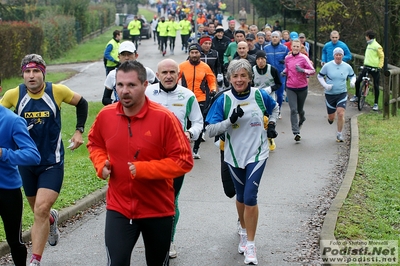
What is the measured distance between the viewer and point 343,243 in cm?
720

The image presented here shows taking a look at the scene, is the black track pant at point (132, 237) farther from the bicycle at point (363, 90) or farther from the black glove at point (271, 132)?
the bicycle at point (363, 90)

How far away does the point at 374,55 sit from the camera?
61.3 feet

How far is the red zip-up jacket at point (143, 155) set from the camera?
16.4 ft

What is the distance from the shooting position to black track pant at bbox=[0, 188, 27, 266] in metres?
6.04

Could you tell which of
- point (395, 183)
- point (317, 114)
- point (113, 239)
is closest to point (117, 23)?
point (317, 114)

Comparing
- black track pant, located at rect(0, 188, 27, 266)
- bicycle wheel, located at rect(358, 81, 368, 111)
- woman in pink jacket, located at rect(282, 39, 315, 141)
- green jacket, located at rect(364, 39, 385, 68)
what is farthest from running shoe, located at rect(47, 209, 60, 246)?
green jacket, located at rect(364, 39, 385, 68)

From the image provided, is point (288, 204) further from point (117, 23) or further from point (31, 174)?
point (117, 23)

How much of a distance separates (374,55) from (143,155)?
48.2ft

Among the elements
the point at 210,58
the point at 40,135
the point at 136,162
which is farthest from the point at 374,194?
the point at 210,58

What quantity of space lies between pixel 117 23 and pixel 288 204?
64.5m

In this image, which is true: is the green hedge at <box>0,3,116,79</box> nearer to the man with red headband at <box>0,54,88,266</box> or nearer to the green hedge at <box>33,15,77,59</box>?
the green hedge at <box>33,15,77,59</box>

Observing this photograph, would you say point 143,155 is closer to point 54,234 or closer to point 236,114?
point 236,114

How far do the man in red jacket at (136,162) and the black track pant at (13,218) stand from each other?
1273mm

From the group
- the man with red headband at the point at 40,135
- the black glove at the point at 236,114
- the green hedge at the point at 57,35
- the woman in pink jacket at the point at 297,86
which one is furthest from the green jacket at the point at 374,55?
the green hedge at the point at 57,35
